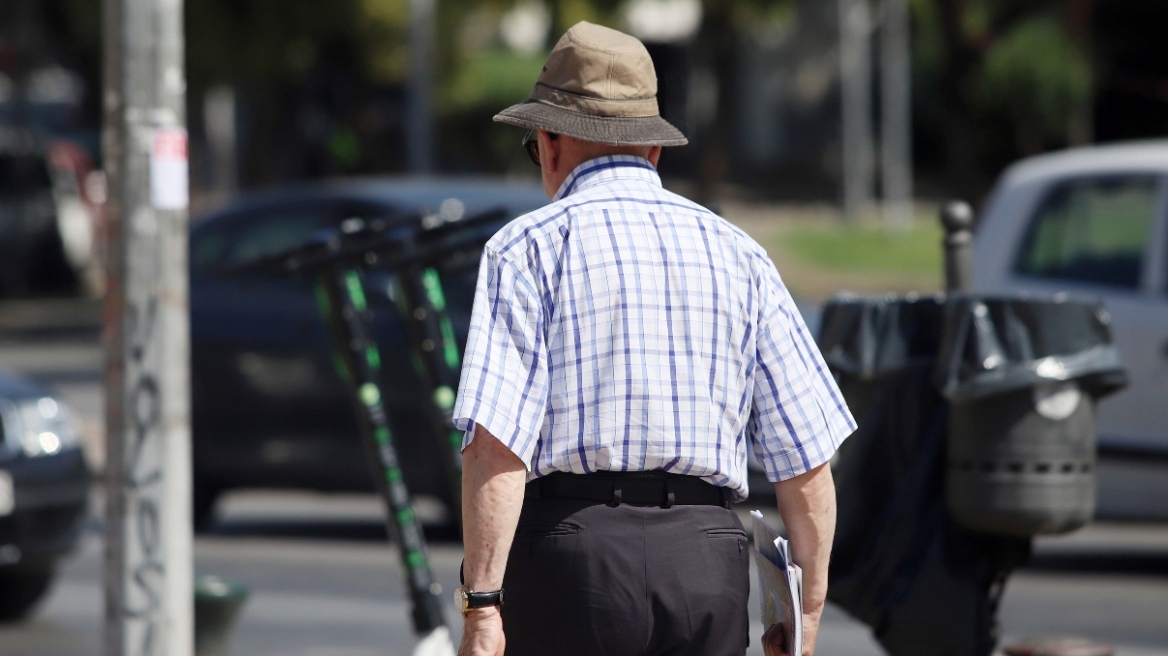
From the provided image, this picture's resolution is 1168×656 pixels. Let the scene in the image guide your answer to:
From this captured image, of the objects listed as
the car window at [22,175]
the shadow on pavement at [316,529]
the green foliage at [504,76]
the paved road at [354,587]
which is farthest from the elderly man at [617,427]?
the green foliage at [504,76]

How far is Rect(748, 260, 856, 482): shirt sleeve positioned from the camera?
306 centimetres

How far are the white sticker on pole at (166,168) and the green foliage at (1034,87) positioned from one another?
30.4m

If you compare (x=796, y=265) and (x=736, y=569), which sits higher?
(x=736, y=569)

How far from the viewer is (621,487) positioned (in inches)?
116

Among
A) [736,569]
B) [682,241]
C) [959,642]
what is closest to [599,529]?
[736,569]

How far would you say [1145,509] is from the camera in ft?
25.0

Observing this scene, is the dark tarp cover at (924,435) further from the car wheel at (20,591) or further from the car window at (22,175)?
the car window at (22,175)

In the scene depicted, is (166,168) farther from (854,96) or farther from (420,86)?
(854,96)

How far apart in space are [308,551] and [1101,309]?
507 cm

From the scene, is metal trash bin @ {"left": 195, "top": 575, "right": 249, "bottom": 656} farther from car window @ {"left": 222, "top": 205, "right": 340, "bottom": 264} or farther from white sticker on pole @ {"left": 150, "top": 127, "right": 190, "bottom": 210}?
car window @ {"left": 222, "top": 205, "right": 340, "bottom": 264}

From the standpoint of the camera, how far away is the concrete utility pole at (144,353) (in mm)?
4938

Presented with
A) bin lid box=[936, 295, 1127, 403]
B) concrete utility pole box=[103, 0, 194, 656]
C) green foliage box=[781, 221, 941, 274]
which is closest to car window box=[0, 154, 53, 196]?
green foliage box=[781, 221, 941, 274]

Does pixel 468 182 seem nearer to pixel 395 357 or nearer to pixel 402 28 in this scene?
pixel 395 357

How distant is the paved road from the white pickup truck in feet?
0.81
